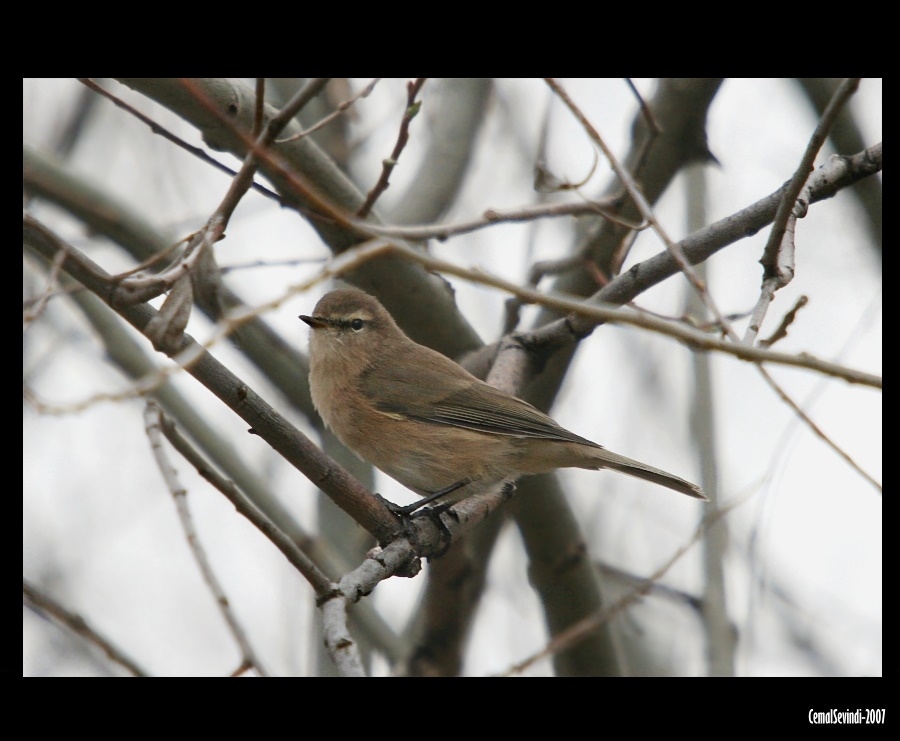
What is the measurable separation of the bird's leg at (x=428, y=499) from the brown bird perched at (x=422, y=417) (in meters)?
0.01

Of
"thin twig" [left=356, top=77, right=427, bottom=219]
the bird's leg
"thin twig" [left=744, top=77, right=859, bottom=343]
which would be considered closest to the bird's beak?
the bird's leg

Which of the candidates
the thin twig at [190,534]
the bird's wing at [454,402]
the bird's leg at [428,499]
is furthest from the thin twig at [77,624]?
the bird's wing at [454,402]

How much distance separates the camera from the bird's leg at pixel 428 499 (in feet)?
13.3

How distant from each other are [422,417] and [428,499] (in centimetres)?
79

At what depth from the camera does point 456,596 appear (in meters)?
5.29

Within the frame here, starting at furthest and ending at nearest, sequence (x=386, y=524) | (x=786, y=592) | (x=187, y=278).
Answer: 1. (x=786, y=592)
2. (x=386, y=524)
3. (x=187, y=278)

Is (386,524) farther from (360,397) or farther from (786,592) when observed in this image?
(786,592)

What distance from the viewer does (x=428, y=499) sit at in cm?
461

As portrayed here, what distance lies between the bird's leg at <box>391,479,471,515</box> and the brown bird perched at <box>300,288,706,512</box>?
11mm

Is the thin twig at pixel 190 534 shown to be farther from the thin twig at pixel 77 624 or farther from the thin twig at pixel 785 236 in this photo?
the thin twig at pixel 785 236

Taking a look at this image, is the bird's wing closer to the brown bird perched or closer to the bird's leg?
the brown bird perched
